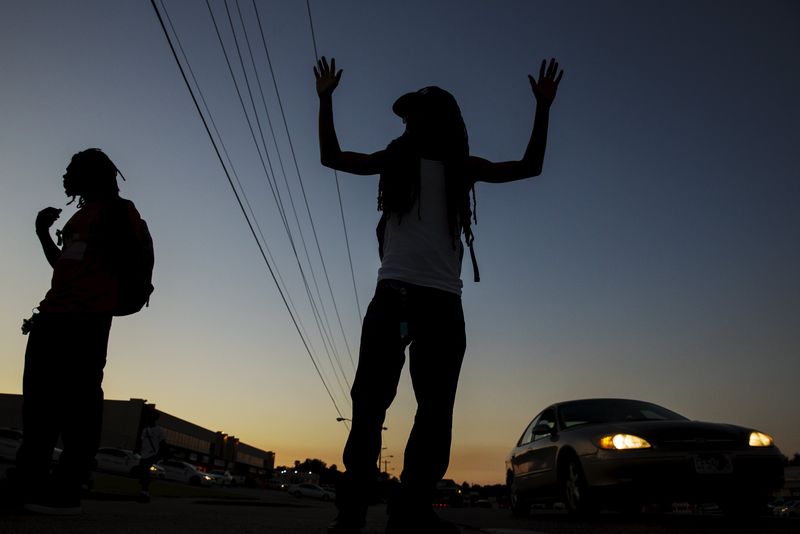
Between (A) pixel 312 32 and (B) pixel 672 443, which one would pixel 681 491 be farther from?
(A) pixel 312 32

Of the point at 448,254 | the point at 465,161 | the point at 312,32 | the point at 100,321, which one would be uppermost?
the point at 312,32

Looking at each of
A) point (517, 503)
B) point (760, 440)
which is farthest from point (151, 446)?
point (760, 440)

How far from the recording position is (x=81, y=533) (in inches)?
95.0

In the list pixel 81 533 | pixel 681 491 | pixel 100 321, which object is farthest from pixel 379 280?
pixel 681 491

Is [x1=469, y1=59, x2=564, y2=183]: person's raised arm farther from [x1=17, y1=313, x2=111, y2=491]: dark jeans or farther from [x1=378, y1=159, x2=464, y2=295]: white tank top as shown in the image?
[x1=17, y1=313, x2=111, y2=491]: dark jeans

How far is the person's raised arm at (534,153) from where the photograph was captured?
291 centimetres

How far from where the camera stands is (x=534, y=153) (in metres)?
2.96

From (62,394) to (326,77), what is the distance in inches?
86.3

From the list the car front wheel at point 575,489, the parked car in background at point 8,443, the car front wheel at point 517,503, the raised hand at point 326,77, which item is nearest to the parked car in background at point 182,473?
the parked car in background at point 8,443

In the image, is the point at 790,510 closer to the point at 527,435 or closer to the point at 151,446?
the point at 527,435

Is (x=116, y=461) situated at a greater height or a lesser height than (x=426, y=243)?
lesser

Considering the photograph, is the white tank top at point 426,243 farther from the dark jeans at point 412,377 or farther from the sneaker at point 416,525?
the sneaker at point 416,525

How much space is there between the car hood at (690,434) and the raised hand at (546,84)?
356 centimetres

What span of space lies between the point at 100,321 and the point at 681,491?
15.1 ft
